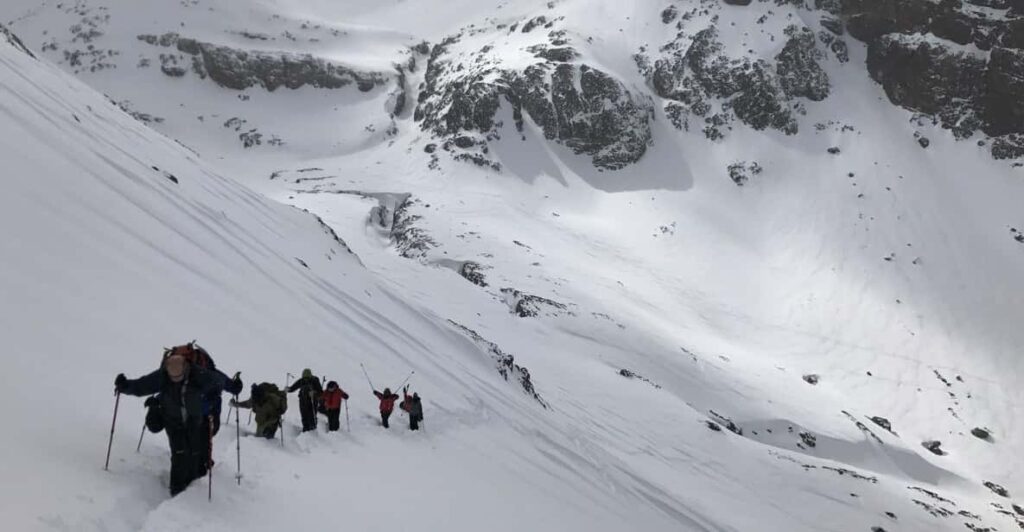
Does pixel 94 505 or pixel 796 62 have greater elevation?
pixel 796 62

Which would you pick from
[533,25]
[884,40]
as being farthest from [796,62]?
[533,25]

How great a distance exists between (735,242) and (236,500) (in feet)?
232

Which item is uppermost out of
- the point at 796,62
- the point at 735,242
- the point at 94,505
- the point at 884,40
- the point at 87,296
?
the point at 884,40

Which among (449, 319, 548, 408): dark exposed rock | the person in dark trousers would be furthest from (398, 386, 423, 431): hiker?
(449, 319, 548, 408): dark exposed rock

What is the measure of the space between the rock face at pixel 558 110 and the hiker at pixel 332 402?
74917mm

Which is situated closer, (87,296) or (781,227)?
(87,296)

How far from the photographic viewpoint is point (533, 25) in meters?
105

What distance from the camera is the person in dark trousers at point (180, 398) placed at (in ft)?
20.4

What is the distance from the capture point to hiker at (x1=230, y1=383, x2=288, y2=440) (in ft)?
30.2

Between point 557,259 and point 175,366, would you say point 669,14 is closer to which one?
point 557,259

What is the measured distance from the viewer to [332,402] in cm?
1122

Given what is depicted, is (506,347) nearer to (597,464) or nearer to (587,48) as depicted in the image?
(597,464)

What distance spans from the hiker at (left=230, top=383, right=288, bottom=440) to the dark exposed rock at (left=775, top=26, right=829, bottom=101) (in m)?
89.1

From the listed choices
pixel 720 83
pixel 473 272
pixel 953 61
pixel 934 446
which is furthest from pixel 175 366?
pixel 953 61
